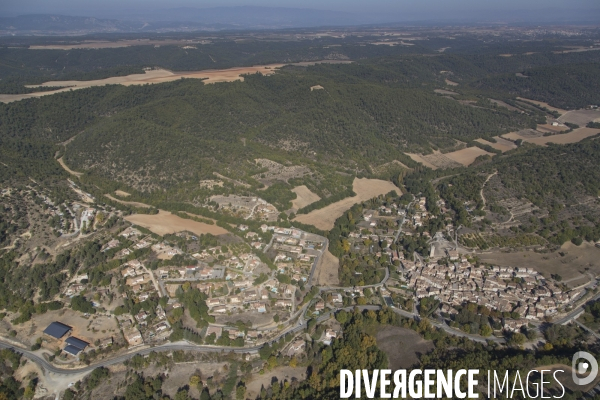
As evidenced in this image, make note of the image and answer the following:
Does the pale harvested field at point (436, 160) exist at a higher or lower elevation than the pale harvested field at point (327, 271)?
higher

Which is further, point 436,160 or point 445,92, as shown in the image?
point 445,92

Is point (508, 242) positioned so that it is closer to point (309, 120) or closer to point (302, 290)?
point (302, 290)

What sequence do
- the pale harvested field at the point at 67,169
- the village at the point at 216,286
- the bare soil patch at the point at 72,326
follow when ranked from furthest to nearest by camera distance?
the pale harvested field at the point at 67,169 → the village at the point at 216,286 → the bare soil patch at the point at 72,326

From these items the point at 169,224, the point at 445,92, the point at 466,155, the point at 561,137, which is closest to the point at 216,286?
the point at 169,224

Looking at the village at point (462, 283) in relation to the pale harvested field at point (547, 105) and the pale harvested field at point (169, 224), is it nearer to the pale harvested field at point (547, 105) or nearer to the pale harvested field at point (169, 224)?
the pale harvested field at point (169, 224)

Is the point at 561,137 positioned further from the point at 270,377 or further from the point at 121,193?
the point at 121,193

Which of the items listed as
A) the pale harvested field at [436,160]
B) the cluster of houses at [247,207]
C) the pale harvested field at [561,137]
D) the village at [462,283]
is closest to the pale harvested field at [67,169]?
the cluster of houses at [247,207]

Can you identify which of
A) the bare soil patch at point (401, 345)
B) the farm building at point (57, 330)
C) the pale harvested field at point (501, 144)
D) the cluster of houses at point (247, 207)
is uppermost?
the pale harvested field at point (501, 144)

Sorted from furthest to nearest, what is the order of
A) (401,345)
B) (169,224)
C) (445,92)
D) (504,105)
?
(445,92)
(504,105)
(169,224)
(401,345)

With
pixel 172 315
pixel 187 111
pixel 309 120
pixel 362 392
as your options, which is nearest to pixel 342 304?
pixel 362 392
